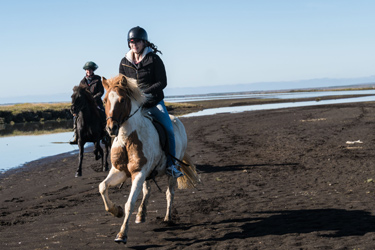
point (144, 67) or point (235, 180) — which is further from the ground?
point (144, 67)

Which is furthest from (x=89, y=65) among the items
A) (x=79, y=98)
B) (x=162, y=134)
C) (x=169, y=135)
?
(x=162, y=134)

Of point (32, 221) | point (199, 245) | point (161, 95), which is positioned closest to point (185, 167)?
point (161, 95)

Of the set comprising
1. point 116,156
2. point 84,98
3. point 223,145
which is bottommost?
point 223,145

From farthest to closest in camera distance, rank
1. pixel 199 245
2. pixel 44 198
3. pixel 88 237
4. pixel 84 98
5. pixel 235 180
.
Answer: pixel 84 98 → pixel 235 180 → pixel 44 198 → pixel 88 237 → pixel 199 245

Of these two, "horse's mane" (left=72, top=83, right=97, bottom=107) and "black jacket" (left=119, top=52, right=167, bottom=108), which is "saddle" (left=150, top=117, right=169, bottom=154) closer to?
"black jacket" (left=119, top=52, right=167, bottom=108)

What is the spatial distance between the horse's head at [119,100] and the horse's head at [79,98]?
730 centimetres

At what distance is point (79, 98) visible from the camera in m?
13.7

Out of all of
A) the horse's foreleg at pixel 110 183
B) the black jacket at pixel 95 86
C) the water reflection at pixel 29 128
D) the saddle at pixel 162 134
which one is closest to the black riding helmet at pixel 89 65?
the black jacket at pixel 95 86

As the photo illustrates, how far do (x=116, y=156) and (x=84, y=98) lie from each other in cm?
767

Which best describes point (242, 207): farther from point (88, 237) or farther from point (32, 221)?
point (32, 221)

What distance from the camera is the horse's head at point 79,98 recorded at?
13.6 m

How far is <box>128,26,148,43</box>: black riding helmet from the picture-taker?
24.1 feet

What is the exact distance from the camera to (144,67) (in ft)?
24.7

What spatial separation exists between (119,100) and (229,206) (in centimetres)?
396
